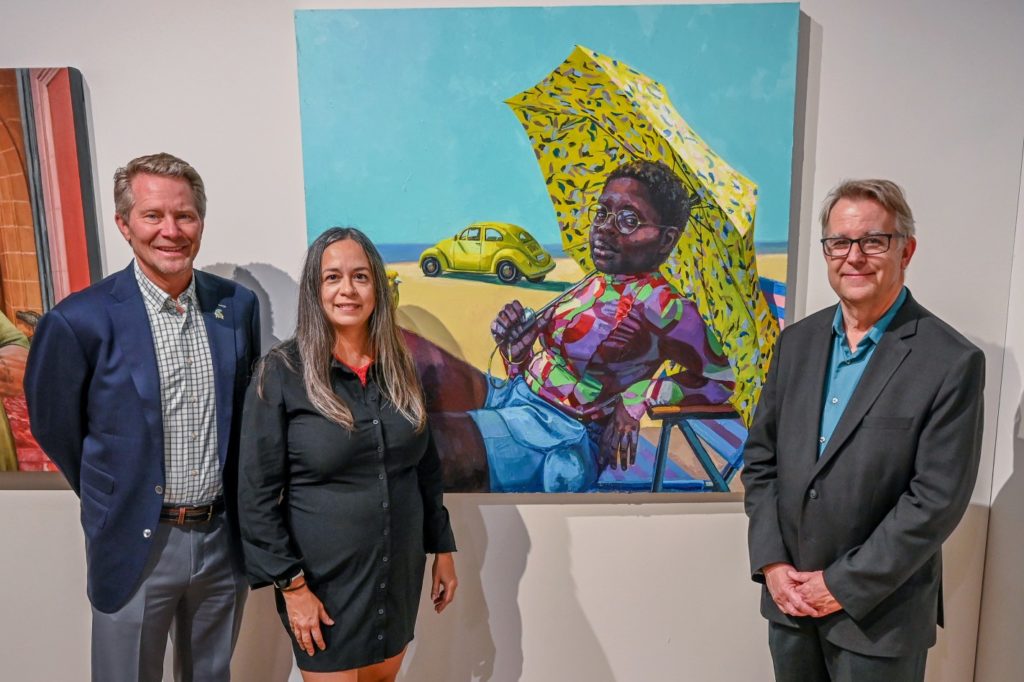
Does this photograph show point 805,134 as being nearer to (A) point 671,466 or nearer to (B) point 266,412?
(A) point 671,466

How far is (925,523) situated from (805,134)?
1.22 meters

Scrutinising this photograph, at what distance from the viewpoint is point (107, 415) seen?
1.54 m

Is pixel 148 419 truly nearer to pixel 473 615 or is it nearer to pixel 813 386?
pixel 473 615

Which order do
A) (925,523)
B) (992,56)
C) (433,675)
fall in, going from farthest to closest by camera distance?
(433,675) → (992,56) → (925,523)

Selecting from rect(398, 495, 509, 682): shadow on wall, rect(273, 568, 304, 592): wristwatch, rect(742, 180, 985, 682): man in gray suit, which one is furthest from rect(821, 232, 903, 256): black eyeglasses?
rect(273, 568, 304, 592): wristwatch

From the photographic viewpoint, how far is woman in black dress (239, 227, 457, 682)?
149cm

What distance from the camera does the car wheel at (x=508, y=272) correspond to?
1.96m

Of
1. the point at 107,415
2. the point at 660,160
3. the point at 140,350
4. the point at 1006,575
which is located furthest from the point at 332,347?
the point at 1006,575

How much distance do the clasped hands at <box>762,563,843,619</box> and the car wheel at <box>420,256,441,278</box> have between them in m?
1.29

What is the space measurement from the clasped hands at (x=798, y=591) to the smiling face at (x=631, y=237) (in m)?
0.95

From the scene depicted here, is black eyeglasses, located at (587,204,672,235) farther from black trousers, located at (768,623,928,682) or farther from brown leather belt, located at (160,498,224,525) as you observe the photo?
brown leather belt, located at (160,498,224,525)

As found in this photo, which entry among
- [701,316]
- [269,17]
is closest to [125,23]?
[269,17]

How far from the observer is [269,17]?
6.20 ft

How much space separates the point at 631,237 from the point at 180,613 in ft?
5.70
